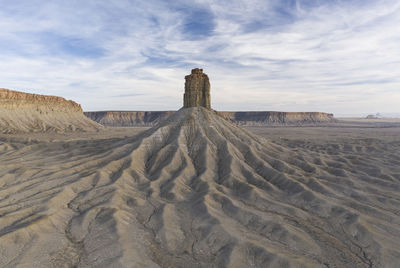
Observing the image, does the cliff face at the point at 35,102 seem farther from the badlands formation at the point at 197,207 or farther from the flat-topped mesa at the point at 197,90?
the flat-topped mesa at the point at 197,90

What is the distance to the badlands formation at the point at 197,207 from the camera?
1714cm

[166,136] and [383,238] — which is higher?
[166,136]

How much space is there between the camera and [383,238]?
1936 cm

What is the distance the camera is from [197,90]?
48.8 m

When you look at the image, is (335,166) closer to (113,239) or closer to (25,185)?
(113,239)

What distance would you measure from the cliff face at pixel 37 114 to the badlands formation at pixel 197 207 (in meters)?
93.5

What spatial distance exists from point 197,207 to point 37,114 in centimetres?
14074

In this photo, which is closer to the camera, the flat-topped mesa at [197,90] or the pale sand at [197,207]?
the pale sand at [197,207]

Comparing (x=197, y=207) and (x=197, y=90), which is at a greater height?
(x=197, y=90)

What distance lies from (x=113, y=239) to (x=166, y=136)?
26.4 metres

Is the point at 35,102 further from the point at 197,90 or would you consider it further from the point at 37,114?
the point at 197,90

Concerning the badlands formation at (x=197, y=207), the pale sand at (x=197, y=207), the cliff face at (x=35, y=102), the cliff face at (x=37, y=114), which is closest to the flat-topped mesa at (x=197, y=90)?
the badlands formation at (x=197, y=207)

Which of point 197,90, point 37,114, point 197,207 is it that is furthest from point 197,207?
point 37,114

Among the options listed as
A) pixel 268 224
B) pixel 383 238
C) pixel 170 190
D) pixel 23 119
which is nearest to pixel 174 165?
pixel 170 190
